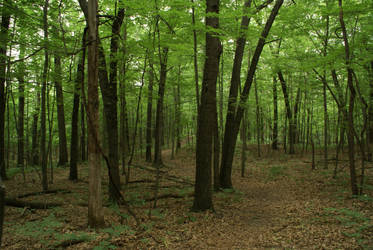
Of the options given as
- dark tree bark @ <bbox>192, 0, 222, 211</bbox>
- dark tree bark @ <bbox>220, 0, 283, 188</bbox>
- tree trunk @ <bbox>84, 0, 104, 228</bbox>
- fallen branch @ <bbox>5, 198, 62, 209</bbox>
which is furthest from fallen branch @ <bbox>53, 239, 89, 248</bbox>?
dark tree bark @ <bbox>220, 0, 283, 188</bbox>

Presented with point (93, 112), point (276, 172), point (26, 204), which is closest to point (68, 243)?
point (93, 112)

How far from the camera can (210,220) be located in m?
6.62

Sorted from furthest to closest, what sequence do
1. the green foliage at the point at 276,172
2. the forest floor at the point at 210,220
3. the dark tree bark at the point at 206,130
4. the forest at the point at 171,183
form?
the green foliage at the point at 276,172, the dark tree bark at the point at 206,130, the forest at the point at 171,183, the forest floor at the point at 210,220

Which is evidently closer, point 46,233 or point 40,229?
point 46,233

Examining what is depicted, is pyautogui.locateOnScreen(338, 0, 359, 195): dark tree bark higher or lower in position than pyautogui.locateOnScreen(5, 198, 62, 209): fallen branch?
higher

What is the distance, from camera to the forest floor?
4930 millimetres

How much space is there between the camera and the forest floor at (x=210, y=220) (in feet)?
16.2

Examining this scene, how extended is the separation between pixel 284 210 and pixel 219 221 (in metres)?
2.39

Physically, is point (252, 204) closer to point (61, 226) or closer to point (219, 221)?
point (219, 221)

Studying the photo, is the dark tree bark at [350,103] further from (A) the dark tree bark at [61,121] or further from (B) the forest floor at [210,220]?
(A) the dark tree bark at [61,121]

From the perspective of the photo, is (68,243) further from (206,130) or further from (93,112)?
(206,130)

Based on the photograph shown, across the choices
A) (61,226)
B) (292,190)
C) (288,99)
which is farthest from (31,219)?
(288,99)

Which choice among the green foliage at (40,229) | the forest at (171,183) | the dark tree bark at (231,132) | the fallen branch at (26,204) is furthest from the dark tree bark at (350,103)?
the fallen branch at (26,204)

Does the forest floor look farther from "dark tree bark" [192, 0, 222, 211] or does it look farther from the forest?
"dark tree bark" [192, 0, 222, 211]
